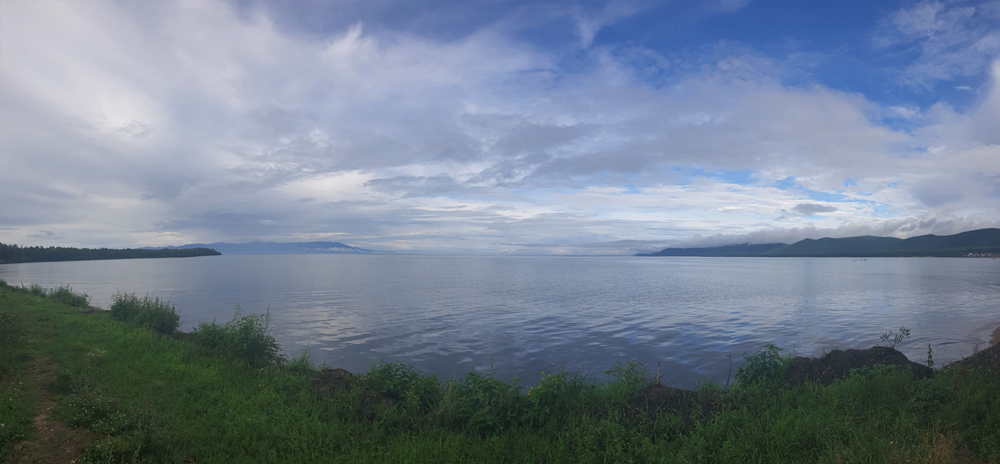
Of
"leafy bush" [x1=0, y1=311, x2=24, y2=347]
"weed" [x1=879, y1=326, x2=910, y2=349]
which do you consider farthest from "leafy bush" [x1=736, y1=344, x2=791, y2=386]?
"leafy bush" [x1=0, y1=311, x2=24, y2=347]

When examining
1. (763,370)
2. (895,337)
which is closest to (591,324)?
(895,337)

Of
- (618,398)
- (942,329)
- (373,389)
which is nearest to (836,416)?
(618,398)

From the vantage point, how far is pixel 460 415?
9.95 meters

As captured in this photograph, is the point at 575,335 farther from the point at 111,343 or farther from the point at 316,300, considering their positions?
the point at 316,300

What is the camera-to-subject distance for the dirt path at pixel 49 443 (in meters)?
7.30

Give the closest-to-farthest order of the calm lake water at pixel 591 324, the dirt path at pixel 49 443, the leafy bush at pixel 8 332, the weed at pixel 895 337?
the dirt path at pixel 49 443
the leafy bush at pixel 8 332
the weed at pixel 895 337
the calm lake water at pixel 591 324

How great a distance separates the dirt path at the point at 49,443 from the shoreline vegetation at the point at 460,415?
0.03m

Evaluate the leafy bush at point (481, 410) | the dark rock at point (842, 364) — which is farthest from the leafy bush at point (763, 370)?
the leafy bush at point (481, 410)

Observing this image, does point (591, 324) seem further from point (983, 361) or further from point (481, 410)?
point (481, 410)

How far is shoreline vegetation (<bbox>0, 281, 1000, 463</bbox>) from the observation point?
26.0 ft

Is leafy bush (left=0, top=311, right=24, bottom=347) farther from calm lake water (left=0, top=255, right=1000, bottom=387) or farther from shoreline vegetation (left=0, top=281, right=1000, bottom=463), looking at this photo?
calm lake water (left=0, top=255, right=1000, bottom=387)

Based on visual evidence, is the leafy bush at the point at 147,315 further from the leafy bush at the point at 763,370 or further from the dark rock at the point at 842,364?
the dark rock at the point at 842,364

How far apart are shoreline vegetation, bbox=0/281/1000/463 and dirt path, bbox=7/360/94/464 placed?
0.03 metres

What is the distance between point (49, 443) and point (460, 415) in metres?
7.51
